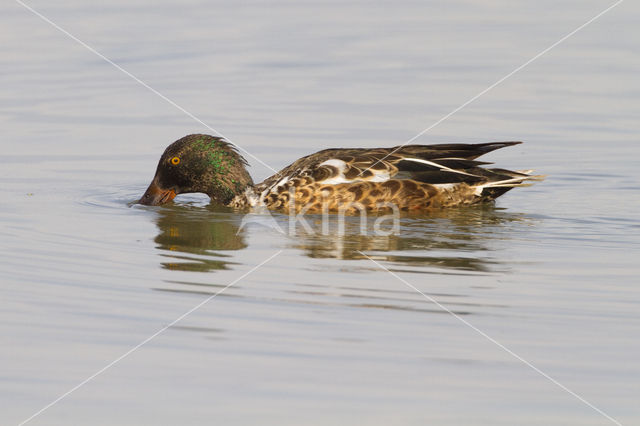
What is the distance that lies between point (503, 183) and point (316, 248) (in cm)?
259

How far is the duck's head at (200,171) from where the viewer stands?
448 inches

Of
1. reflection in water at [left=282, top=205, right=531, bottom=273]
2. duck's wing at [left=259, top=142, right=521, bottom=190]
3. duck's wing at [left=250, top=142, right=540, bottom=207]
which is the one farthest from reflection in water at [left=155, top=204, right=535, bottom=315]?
duck's wing at [left=259, top=142, right=521, bottom=190]

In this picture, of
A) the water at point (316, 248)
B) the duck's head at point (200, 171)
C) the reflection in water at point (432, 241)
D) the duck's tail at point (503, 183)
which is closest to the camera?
the water at point (316, 248)

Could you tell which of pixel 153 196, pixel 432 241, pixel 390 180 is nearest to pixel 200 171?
pixel 153 196

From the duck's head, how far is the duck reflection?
0.74 feet

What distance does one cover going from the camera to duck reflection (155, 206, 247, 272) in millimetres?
8773

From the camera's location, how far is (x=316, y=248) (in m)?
9.21

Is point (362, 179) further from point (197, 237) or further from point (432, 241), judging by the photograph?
point (197, 237)

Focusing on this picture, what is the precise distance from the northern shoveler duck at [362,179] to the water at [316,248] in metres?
0.30

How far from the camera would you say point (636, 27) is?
17922 millimetres

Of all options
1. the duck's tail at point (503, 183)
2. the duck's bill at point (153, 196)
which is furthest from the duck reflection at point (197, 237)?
the duck's tail at point (503, 183)

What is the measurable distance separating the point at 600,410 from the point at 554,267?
2.99 m

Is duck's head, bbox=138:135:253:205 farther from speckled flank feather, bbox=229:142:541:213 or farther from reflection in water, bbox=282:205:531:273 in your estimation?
reflection in water, bbox=282:205:531:273

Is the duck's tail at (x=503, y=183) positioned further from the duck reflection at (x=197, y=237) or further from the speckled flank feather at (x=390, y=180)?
the duck reflection at (x=197, y=237)
